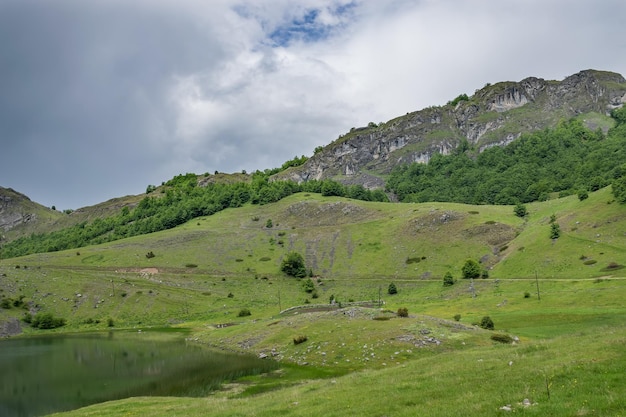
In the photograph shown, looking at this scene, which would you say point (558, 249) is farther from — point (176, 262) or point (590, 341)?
point (176, 262)

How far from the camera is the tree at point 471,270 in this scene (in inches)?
4734

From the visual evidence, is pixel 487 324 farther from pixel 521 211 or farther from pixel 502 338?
pixel 521 211

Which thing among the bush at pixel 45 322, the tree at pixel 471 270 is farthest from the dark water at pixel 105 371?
the tree at pixel 471 270

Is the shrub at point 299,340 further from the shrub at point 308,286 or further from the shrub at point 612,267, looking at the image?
the shrub at point 308,286

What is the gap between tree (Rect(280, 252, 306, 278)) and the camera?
15338 cm

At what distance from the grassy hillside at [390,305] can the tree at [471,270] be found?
170 inches

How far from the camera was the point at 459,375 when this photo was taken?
915 inches

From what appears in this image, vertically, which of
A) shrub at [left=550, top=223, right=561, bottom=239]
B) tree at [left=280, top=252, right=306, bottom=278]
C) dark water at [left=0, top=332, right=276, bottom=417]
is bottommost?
dark water at [left=0, top=332, right=276, bottom=417]

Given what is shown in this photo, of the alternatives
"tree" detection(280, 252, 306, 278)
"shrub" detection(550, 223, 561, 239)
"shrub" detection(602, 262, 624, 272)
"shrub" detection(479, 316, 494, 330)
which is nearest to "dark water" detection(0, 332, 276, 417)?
"shrub" detection(479, 316, 494, 330)

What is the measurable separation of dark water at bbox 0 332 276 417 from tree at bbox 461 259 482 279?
78.9m

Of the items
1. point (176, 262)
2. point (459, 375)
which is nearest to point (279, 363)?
point (459, 375)

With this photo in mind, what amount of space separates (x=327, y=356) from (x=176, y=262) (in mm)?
125185

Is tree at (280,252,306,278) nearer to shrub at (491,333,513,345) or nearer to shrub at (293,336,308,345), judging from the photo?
shrub at (293,336,308,345)

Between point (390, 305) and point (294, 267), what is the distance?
191 ft
